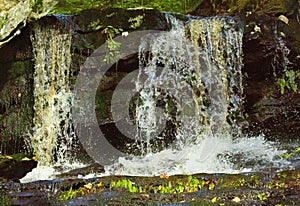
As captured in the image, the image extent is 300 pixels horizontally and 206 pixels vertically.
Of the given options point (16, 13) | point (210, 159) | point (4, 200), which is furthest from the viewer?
point (210, 159)

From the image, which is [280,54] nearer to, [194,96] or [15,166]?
[194,96]

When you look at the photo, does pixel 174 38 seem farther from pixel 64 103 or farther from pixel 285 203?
pixel 285 203

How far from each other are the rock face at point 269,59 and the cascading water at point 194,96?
22cm

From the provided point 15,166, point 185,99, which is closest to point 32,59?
point 15,166

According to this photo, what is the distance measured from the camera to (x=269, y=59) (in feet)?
25.7

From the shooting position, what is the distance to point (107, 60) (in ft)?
24.9

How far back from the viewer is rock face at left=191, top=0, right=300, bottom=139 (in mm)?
7672

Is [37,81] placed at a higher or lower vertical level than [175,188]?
higher

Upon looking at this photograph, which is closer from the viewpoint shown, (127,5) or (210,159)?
(210,159)

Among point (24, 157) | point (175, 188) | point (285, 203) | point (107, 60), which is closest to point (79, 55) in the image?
point (107, 60)

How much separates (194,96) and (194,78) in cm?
39

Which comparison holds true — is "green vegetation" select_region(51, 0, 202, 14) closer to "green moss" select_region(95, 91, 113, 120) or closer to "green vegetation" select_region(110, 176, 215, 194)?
"green moss" select_region(95, 91, 113, 120)

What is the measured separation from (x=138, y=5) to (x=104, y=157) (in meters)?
3.20

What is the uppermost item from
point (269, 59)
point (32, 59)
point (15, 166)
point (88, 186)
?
point (32, 59)
